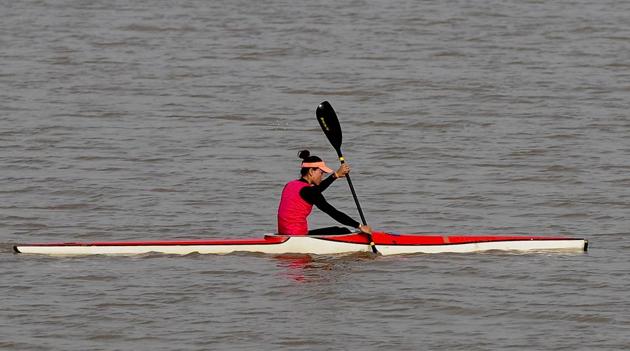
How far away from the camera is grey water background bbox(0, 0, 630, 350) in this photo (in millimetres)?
14242

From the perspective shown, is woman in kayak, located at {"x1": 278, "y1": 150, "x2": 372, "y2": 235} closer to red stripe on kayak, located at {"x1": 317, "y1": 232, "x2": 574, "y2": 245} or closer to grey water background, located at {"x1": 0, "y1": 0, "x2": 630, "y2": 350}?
red stripe on kayak, located at {"x1": 317, "y1": 232, "x2": 574, "y2": 245}

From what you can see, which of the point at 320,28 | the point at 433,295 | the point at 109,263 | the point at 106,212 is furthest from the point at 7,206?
the point at 320,28

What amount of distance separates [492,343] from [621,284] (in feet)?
8.68

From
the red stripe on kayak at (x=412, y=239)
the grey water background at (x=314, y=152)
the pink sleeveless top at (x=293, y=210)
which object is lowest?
the grey water background at (x=314, y=152)

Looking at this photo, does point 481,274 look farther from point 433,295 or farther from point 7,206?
point 7,206

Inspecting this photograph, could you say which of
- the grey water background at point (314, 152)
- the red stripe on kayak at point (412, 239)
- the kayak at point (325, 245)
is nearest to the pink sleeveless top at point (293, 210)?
the kayak at point (325, 245)

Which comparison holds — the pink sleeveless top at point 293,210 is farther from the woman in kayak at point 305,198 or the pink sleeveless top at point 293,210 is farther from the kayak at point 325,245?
the kayak at point 325,245

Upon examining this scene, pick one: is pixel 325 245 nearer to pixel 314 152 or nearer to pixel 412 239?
pixel 412 239

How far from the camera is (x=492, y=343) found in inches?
526

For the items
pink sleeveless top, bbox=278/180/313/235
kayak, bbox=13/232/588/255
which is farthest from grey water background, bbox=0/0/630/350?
pink sleeveless top, bbox=278/180/313/235

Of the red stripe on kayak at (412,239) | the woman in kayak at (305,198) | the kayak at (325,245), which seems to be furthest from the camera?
the red stripe on kayak at (412,239)

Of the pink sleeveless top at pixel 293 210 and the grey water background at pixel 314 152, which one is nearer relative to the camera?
the grey water background at pixel 314 152

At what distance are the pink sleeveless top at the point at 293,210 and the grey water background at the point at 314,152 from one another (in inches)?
18.2

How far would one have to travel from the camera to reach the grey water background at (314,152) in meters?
14.2
